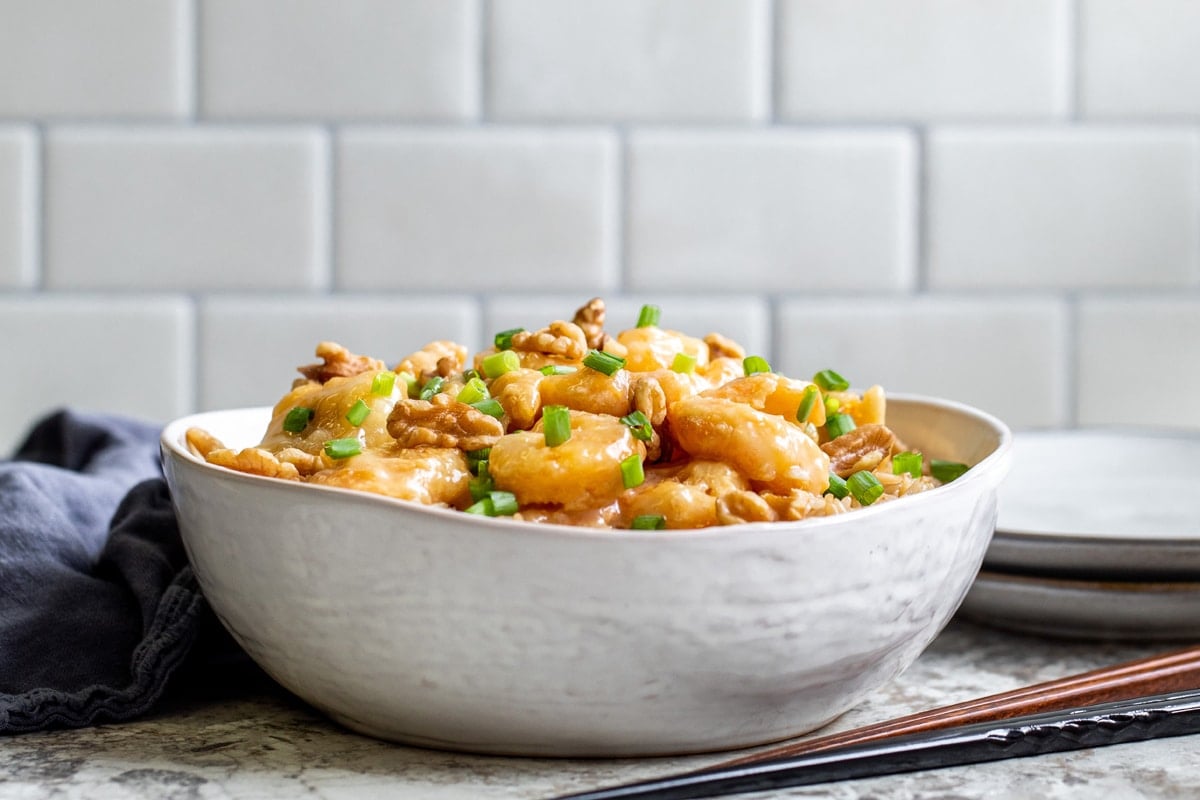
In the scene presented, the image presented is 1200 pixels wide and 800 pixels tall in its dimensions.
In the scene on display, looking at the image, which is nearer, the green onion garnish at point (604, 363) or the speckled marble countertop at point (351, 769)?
the speckled marble countertop at point (351, 769)

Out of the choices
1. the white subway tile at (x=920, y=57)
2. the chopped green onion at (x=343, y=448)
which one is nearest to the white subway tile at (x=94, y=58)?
the white subway tile at (x=920, y=57)

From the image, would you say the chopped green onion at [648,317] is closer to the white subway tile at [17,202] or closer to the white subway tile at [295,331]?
the white subway tile at [295,331]

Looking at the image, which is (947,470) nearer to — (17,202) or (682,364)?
(682,364)

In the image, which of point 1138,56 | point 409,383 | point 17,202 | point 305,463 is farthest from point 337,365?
point 1138,56

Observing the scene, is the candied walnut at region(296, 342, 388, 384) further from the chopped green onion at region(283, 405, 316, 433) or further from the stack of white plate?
Result: the stack of white plate

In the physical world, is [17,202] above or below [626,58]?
below

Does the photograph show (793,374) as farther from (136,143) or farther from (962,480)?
(962,480)

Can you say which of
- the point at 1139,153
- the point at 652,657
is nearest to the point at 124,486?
the point at 652,657
